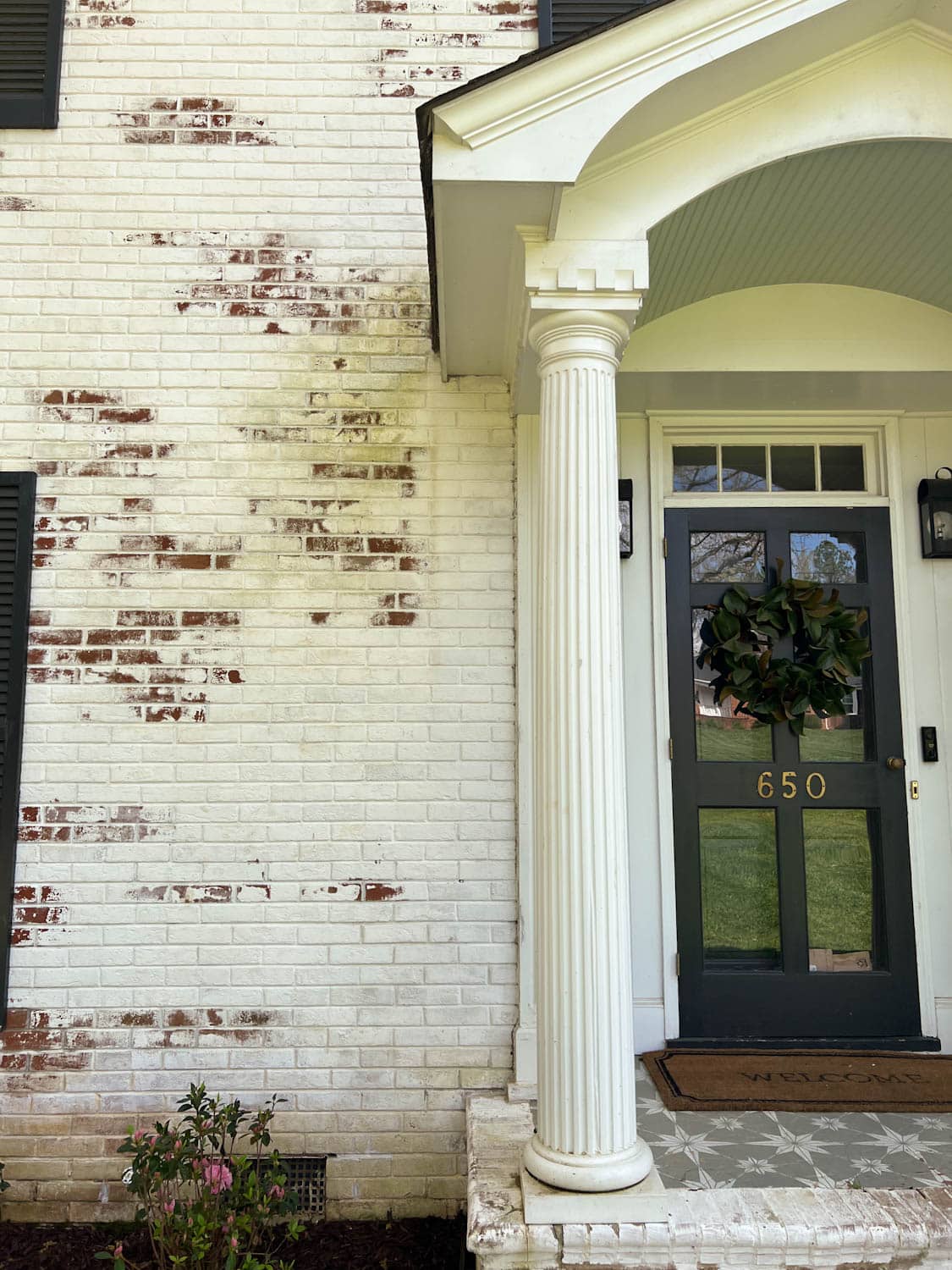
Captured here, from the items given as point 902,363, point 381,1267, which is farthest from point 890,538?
point 381,1267

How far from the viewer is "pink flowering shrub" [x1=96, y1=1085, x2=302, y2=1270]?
2467mm

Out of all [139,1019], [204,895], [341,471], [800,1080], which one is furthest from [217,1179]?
[341,471]

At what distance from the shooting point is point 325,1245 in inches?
110

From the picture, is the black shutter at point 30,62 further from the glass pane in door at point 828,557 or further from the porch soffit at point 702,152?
the glass pane in door at point 828,557

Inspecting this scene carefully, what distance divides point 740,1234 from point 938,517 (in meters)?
2.60

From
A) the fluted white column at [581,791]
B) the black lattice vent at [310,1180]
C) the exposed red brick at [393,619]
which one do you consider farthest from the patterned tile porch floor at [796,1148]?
the exposed red brick at [393,619]

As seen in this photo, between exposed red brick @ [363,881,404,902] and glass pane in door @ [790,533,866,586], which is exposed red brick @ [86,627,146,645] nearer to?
exposed red brick @ [363,881,404,902]

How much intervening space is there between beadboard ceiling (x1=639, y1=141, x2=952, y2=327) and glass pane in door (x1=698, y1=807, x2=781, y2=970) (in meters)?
1.89

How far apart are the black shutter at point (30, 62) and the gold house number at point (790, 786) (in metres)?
3.69

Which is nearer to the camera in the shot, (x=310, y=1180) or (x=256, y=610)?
(x=310, y=1180)

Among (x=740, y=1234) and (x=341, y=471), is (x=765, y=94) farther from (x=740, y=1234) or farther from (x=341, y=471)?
(x=740, y=1234)

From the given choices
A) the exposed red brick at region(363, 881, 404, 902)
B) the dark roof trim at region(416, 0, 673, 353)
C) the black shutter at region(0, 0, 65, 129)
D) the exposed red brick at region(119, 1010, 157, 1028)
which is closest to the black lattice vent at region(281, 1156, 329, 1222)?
the exposed red brick at region(119, 1010, 157, 1028)

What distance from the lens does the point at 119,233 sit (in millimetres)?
3412

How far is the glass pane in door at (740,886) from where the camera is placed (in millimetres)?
3418
